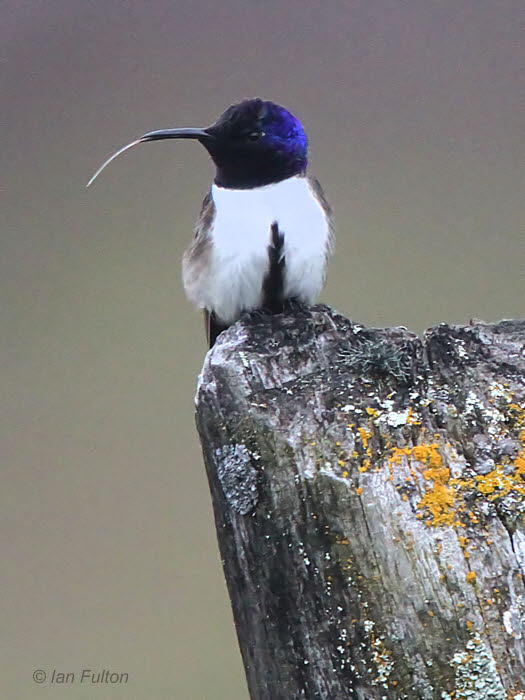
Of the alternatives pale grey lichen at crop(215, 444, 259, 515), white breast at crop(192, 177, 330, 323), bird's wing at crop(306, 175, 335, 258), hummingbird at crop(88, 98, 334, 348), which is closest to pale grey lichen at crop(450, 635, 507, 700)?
pale grey lichen at crop(215, 444, 259, 515)

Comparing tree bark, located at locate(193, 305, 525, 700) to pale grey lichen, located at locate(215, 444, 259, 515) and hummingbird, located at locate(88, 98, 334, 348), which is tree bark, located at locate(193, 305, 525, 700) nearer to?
pale grey lichen, located at locate(215, 444, 259, 515)

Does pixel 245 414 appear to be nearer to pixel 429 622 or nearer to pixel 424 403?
pixel 424 403

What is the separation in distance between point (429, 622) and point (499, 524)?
0.12 metres

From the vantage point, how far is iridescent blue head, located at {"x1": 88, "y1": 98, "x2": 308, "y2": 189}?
173 centimetres

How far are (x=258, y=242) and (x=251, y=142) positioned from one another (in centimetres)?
21

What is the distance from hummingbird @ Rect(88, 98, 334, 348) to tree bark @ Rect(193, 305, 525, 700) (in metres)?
0.79

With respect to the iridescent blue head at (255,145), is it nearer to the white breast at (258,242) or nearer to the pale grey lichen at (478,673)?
the white breast at (258,242)

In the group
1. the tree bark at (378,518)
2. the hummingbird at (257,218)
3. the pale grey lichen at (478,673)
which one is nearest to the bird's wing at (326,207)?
the hummingbird at (257,218)

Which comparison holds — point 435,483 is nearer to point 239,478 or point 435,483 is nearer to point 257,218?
point 239,478

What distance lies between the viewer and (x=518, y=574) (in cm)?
86

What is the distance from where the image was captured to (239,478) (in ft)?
3.22

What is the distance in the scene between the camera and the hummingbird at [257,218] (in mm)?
1753

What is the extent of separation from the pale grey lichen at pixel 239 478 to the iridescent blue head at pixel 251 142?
901 millimetres

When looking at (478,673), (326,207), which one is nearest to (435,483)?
(478,673)
